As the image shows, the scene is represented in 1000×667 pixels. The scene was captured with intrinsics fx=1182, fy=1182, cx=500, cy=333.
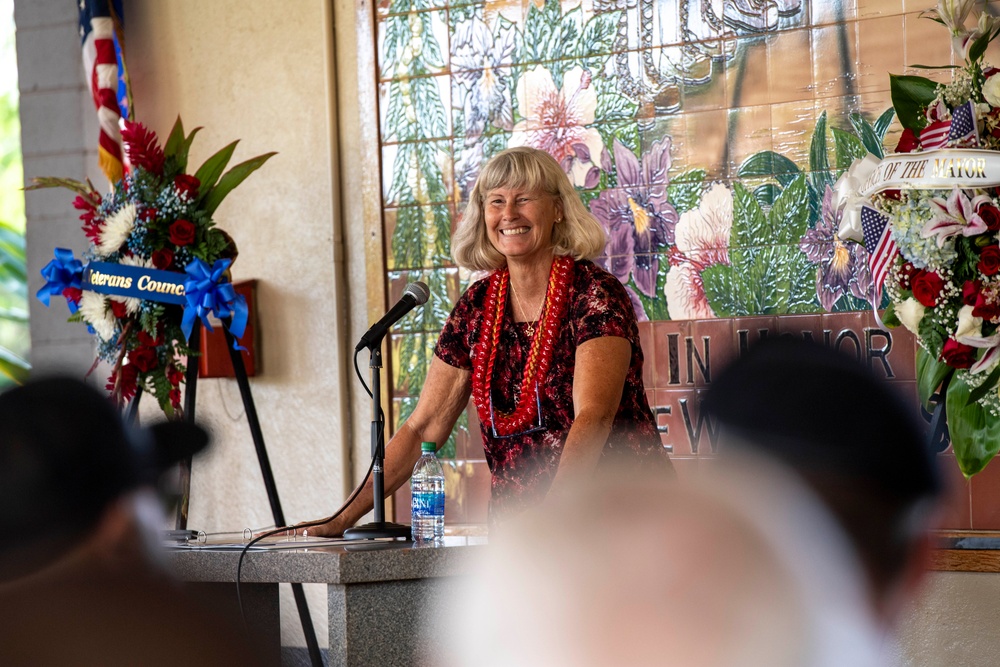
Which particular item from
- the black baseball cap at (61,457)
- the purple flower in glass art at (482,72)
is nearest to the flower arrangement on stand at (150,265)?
the purple flower in glass art at (482,72)

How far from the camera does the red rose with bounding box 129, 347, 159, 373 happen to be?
350cm

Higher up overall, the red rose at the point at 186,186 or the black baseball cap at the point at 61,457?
the red rose at the point at 186,186

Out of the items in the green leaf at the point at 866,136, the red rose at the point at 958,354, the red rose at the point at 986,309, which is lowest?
the red rose at the point at 958,354

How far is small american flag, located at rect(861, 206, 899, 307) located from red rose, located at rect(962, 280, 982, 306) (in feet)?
0.54

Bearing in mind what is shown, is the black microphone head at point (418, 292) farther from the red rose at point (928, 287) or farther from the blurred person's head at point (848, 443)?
the blurred person's head at point (848, 443)

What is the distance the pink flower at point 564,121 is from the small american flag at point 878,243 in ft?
4.34

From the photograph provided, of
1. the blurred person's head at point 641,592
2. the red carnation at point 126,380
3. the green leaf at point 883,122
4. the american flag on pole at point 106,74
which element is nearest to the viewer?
the blurred person's head at point 641,592

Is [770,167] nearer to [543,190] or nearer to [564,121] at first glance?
[564,121]

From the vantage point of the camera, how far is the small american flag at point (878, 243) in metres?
2.38

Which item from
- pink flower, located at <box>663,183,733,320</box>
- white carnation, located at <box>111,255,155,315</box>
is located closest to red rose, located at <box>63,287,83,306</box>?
white carnation, located at <box>111,255,155,315</box>

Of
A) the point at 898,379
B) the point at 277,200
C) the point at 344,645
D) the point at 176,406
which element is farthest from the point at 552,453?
the point at 277,200

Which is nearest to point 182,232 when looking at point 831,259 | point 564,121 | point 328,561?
point 564,121

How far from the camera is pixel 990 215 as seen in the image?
2.23 meters

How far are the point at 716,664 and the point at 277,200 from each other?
3687mm
